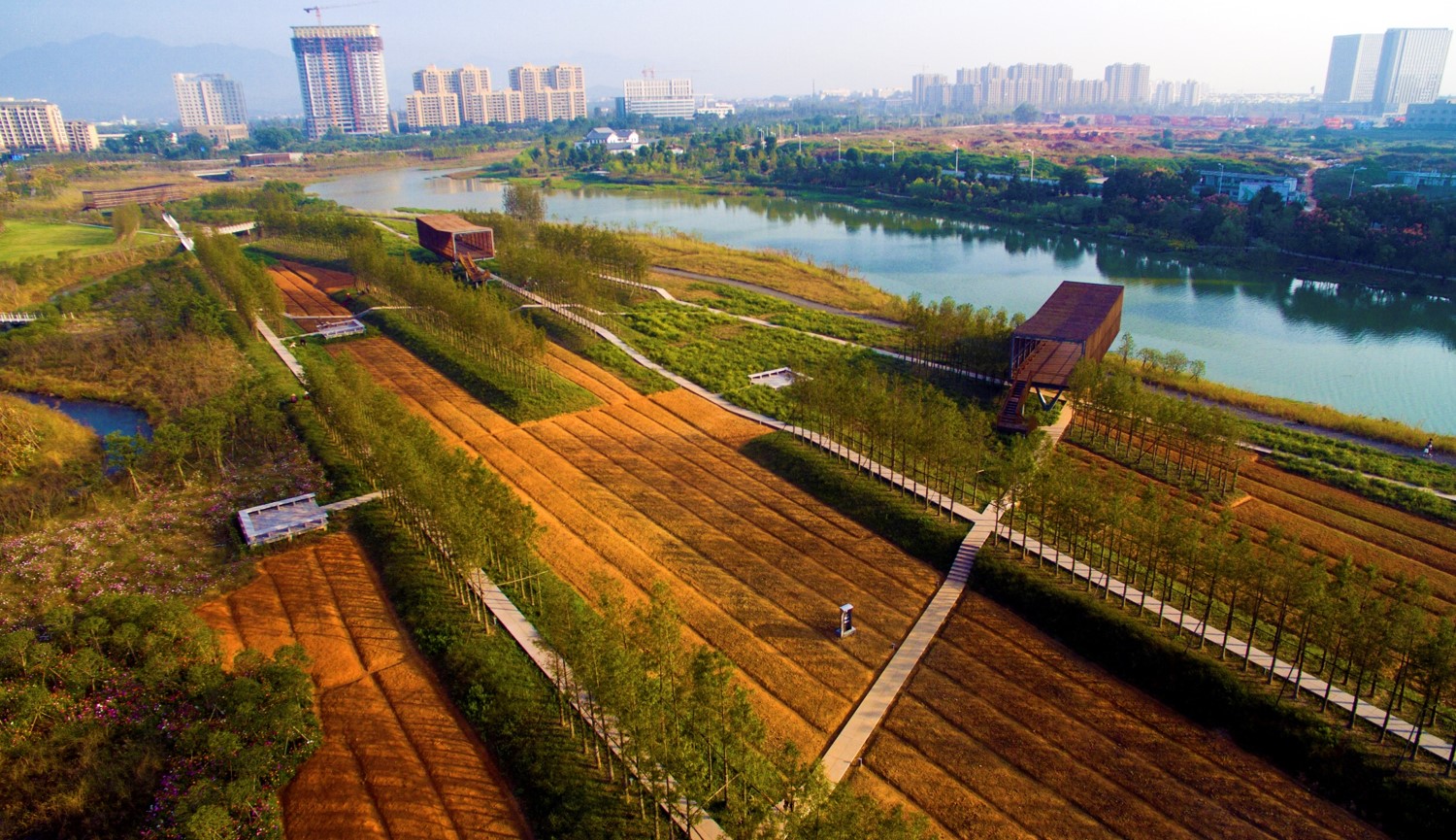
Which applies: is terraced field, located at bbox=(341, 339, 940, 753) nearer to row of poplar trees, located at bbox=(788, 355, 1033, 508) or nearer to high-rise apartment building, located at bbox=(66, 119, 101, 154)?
row of poplar trees, located at bbox=(788, 355, 1033, 508)

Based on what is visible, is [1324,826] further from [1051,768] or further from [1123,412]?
[1123,412]

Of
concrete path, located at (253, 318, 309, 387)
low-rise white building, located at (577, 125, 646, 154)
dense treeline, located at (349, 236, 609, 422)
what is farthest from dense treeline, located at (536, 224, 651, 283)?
low-rise white building, located at (577, 125, 646, 154)

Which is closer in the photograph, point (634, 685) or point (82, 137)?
point (634, 685)

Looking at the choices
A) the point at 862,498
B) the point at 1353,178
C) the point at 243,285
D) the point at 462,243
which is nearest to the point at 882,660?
the point at 862,498

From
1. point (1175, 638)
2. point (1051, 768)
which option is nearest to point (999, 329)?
point (1175, 638)

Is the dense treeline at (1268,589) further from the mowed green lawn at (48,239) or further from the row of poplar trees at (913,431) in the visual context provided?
the mowed green lawn at (48,239)

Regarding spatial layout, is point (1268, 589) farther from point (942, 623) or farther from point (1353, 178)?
point (1353, 178)
